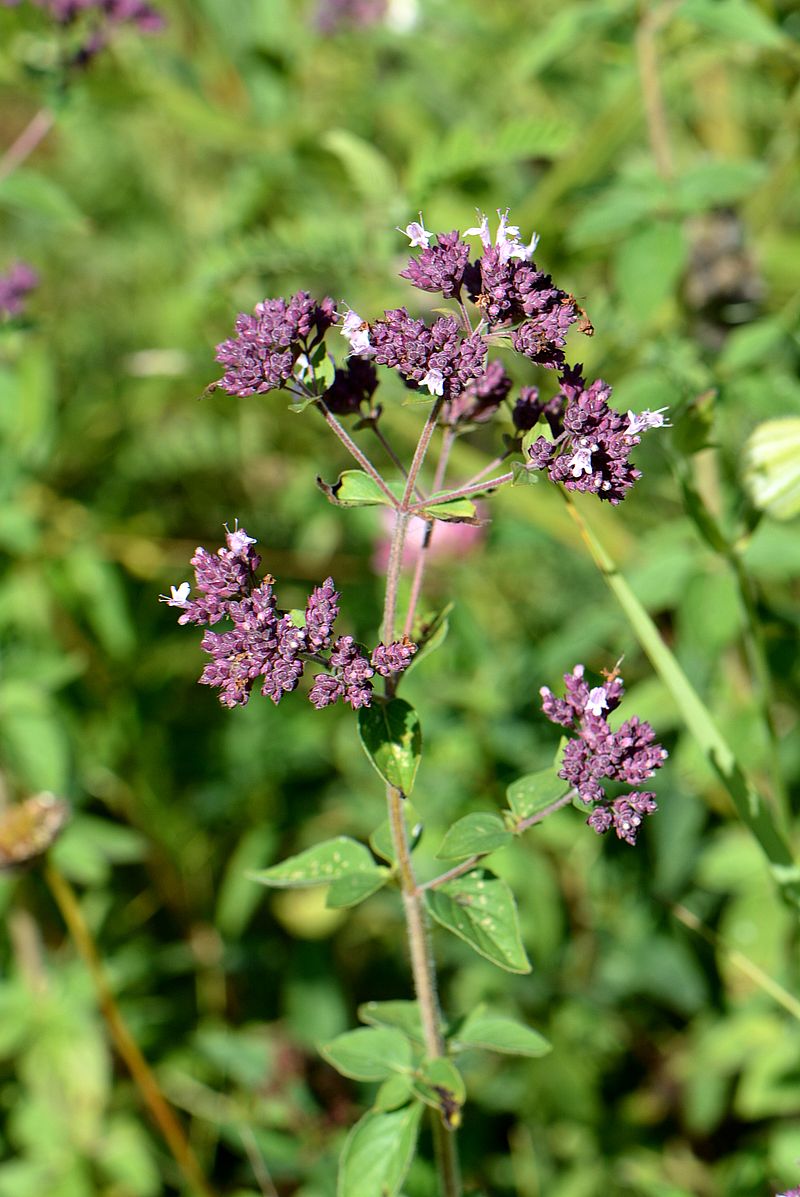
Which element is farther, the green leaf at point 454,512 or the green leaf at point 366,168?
the green leaf at point 366,168

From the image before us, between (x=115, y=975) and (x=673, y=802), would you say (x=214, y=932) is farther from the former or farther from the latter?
(x=673, y=802)

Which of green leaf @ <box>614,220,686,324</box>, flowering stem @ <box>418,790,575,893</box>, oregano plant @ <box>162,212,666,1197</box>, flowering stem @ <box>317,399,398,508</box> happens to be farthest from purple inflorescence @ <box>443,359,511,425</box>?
green leaf @ <box>614,220,686,324</box>

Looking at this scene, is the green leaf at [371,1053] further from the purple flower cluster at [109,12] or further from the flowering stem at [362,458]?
the purple flower cluster at [109,12]

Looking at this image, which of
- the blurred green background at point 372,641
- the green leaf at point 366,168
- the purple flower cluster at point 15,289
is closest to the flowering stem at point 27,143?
the blurred green background at point 372,641

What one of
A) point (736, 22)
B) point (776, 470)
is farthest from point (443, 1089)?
point (736, 22)

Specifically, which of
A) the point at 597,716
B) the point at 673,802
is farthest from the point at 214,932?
the point at 597,716
